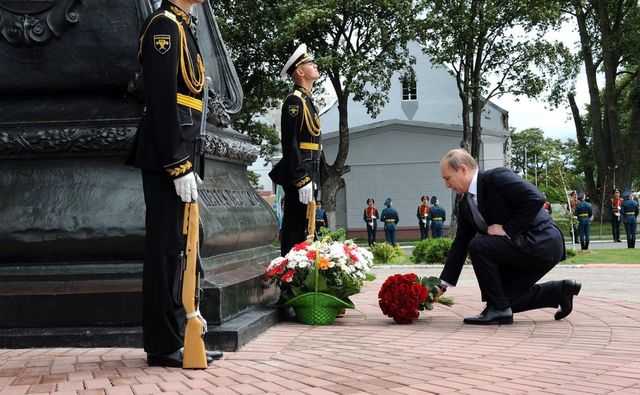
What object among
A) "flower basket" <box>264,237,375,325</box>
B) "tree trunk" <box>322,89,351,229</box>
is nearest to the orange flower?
"flower basket" <box>264,237,375,325</box>

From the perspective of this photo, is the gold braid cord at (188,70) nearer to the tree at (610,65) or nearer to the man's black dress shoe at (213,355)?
the man's black dress shoe at (213,355)

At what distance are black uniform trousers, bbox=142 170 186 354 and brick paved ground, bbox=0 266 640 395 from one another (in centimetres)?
17

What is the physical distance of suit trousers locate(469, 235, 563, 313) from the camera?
5.96 metres

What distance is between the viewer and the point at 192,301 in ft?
14.1

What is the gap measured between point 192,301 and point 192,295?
31 mm

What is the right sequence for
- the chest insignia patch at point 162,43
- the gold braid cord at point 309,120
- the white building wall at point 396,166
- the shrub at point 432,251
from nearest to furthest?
the chest insignia patch at point 162,43 < the gold braid cord at point 309,120 < the shrub at point 432,251 < the white building wall at point 396,166

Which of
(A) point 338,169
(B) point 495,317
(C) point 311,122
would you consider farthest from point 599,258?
(A) point 338,169

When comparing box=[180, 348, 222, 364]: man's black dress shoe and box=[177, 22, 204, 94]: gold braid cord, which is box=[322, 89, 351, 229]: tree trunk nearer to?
box=[177, 22, 204, 94]: gold braid cord

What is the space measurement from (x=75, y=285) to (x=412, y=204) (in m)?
33.5

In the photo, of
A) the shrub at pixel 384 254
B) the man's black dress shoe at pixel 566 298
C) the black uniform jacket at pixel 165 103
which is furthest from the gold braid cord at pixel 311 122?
the shrub at pixel 384 254

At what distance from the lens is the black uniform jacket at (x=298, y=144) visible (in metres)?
7.00

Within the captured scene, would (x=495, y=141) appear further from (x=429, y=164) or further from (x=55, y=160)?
(x=55, y=160)

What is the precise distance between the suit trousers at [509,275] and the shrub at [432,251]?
354 inches

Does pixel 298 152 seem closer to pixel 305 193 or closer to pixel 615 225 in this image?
pixel 305 193
